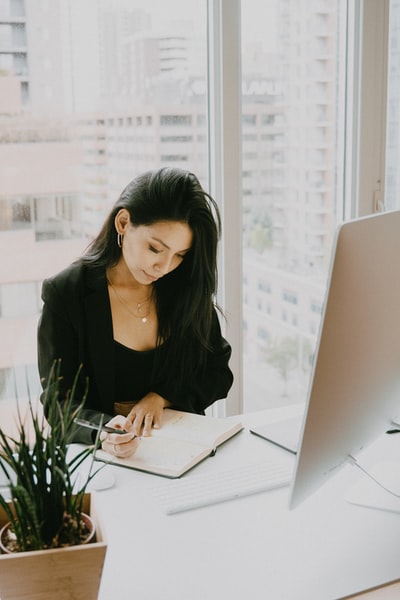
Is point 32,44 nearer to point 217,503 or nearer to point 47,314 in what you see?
point 47,314

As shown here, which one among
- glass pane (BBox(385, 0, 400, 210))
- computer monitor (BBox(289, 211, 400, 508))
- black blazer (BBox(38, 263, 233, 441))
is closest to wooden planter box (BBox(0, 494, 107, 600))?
computer monitor (BBox(289, 211, 400, 508))

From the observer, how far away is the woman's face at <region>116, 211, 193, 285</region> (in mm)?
1770

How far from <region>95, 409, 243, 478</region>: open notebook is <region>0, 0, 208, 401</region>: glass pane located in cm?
94

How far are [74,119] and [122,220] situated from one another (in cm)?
72

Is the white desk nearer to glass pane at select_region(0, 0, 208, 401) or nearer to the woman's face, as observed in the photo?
the woman's face

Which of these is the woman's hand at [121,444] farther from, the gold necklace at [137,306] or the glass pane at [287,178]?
the glass pane at [287,178]

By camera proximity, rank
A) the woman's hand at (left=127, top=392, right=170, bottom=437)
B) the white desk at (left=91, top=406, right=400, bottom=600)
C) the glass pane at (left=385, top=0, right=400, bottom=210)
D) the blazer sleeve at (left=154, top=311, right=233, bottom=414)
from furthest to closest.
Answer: the glass pane at (left=385, top=0, right=400, bottom=210), the blazer sleeve at (left=154, top=311, right=233, bottom=414), the woman's hand at (left=127, top=392, right=170, bottom=437), the white desk at (left=91, top=406, right=400, bottom=600)

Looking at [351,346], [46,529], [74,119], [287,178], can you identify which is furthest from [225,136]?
[46,529]

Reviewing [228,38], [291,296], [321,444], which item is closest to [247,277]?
[291,296]

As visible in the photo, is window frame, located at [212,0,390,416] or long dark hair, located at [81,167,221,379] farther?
window frame, located at [212,0,390,416]

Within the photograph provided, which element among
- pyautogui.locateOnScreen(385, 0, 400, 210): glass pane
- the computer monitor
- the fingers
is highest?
pyautogui.locateOnScreen(385, 0, 400, 210): glass pane

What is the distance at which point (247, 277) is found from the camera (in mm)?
2760

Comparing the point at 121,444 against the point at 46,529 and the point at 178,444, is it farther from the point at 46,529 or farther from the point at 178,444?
the point at 46,529

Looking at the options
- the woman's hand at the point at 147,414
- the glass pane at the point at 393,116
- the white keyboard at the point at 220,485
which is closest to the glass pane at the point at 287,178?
the glass pane at the point at 393,116
